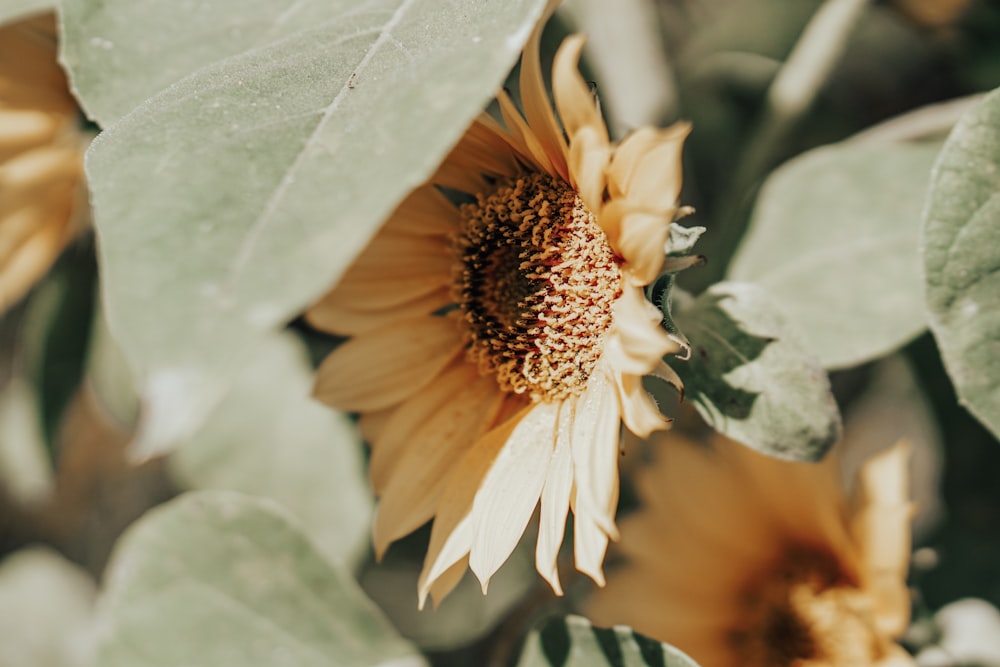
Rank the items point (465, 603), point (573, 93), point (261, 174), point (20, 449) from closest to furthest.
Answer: point (261, 174), point (573, 93), point (465, 603), point (20, 449)

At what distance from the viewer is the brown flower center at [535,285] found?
0.69 m

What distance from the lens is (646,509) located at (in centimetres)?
90

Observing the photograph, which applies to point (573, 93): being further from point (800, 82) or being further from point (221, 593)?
point (221, 593)

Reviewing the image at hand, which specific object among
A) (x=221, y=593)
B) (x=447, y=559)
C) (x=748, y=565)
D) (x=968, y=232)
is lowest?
(x=748, y=565)

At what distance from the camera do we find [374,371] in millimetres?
727

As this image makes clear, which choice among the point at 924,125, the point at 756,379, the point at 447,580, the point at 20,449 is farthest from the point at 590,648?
the point at 20,449

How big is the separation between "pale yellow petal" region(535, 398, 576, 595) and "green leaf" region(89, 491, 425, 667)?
0.30 meters

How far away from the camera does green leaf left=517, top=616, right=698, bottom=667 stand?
0.61 meters

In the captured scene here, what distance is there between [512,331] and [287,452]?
371 mm

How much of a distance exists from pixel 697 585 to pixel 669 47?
0.91m

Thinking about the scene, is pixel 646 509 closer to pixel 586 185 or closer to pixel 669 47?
pixel 586 185

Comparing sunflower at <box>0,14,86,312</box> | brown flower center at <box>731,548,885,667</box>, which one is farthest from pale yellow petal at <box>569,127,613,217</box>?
sunflower at <box>0,14,86,312</box>

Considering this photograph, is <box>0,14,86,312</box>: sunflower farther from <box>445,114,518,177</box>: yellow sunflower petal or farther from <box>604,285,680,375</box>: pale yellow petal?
<box>604,285,680,375</box>: pale yellow petal

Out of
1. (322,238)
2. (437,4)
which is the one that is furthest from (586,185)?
(322,238)
